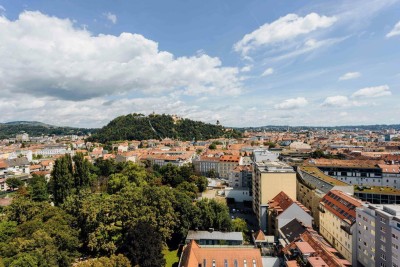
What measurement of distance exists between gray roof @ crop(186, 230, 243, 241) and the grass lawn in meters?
2.74

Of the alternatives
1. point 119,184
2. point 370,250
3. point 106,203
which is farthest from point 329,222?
point 119,184

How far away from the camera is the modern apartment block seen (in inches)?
1017

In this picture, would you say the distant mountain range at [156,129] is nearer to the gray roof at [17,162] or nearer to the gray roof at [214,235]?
the gray roof at [17,162]

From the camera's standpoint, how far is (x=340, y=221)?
34.1 metres

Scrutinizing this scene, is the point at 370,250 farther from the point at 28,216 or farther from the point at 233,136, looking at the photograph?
the point at 233,136

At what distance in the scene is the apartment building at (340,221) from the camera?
32.1 m

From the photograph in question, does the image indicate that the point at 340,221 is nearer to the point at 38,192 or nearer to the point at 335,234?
the point at 335,234

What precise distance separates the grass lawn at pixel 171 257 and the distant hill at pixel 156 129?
5261 inches

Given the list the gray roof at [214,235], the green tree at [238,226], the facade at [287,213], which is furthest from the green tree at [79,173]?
the facade at [287,213]

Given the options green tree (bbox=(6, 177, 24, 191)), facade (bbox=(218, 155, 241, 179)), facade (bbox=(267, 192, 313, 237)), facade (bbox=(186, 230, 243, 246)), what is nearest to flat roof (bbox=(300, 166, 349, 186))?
facade (bbox=(267, 192, 313, 237))

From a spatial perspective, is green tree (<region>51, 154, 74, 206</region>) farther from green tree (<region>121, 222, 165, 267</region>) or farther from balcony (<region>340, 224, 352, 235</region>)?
balcony (<region>340, 224, 352, 235</region>)

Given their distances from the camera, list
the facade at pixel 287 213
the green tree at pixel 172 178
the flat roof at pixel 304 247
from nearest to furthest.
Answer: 1. the flat roof at pixel 304 247
2. the facade at pixel 287 213
3. the green tree at pixel 172 178

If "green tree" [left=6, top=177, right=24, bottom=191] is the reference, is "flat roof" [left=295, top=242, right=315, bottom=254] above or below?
above

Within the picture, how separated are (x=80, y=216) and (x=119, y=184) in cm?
1949
